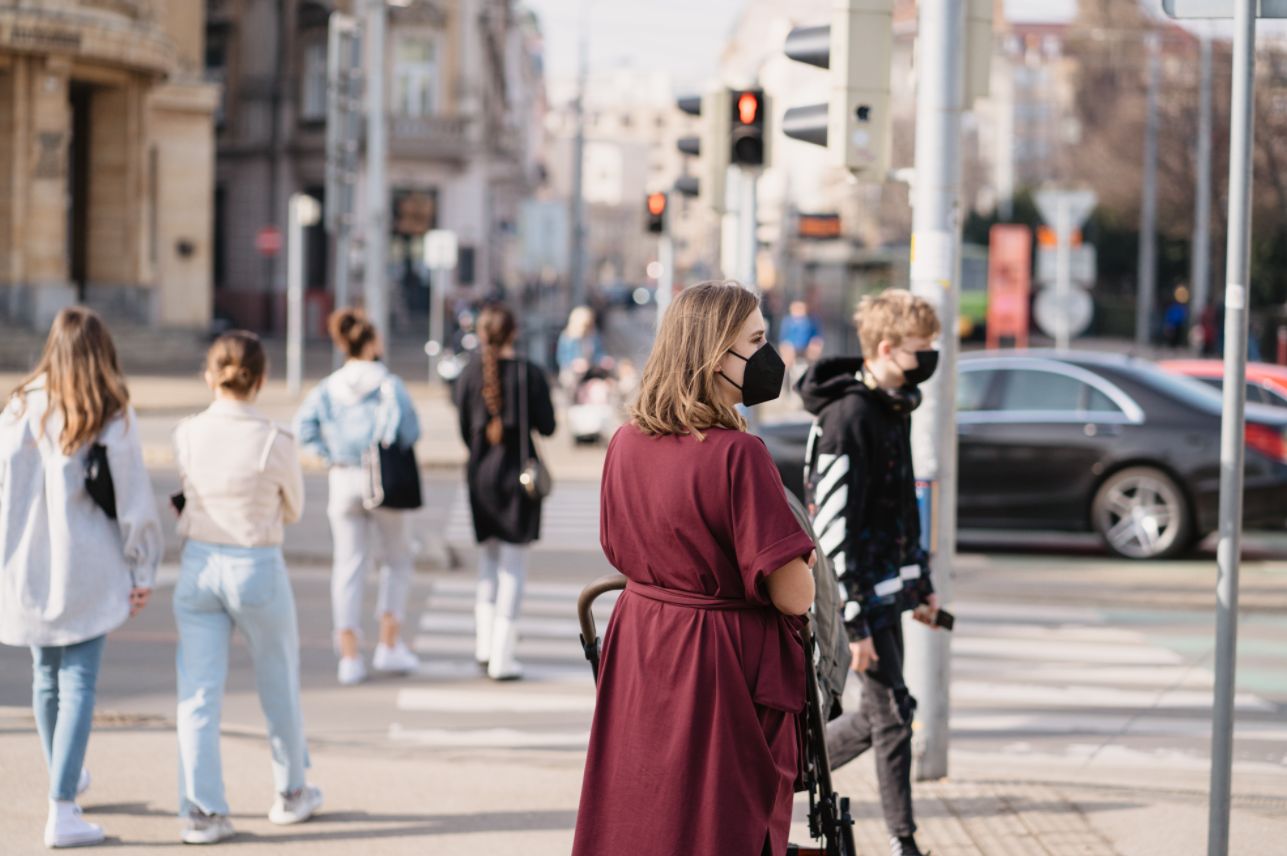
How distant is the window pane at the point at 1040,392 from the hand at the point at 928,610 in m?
8.57

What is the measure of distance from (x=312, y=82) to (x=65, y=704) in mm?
51718

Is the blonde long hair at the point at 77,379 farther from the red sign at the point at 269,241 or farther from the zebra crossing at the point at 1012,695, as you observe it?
the red sign at the point at 269,241

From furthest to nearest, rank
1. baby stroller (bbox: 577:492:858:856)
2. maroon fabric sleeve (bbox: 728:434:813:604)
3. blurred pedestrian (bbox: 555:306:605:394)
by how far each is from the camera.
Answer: blurred pedestrian (bbox: 555:306:605:394) → baby stroller (bbox: 577:492:858:856) → maroon fabric sleeve (bbox: 728:434:813:604)

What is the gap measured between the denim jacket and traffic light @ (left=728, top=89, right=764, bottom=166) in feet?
11.2

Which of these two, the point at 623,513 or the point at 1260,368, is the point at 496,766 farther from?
the point at 1260,368

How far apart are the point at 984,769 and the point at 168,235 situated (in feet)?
135

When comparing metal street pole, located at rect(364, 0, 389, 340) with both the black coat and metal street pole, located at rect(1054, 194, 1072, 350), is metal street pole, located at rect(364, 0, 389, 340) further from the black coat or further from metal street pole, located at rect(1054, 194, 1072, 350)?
metal street pole, located at rect(1054, 194, 1072, 350)

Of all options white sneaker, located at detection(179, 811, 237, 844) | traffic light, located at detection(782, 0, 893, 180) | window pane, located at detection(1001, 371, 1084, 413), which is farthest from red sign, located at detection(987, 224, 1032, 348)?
white sneaker, located at detection(179, 811, 237, 844)

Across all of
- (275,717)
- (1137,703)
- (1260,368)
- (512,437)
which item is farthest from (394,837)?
(1260,368)

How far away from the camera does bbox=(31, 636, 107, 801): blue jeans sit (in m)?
6.08

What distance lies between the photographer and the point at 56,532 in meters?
6.12

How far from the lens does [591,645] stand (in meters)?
4.48

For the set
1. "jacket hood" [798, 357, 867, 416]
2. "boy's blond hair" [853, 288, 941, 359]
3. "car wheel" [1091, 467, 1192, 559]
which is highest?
"boy's blond hair" [853, 288, 941, 359]

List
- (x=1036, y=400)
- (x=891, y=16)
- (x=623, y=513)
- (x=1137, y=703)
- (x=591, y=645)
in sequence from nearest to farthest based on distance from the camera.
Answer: (x=623, y=513) < (x=591, y=645) < (x=891, y=16) < (x=1137, y=703) < (x=1036, y=400)
